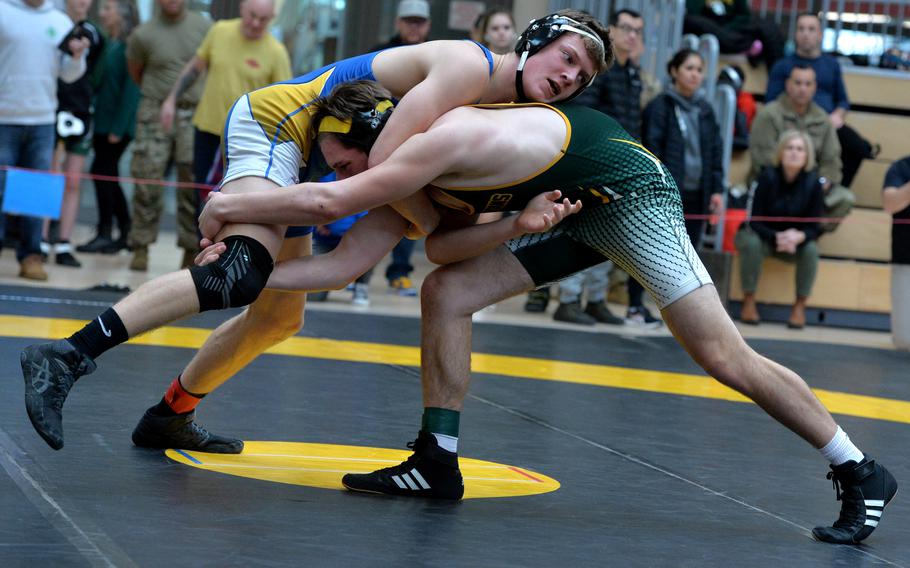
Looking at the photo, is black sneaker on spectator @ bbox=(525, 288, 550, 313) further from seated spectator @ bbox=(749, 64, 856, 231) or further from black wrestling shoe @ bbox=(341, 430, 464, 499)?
black wrestling shoe @ bbox=(341, 430, 464, 499)

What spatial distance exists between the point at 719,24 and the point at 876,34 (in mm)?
1580

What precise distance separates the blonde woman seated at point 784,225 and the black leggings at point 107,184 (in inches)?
172

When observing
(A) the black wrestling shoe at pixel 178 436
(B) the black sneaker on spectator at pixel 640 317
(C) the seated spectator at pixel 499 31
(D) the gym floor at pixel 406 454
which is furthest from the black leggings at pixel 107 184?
(A) the black wrestling shoe at pixel 178 436

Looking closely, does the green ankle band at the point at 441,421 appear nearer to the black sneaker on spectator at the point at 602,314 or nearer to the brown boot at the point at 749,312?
the black sneaker on spectator at the point at 602,314

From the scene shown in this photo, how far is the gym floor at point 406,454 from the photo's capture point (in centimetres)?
319

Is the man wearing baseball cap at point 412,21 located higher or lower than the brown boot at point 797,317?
higher

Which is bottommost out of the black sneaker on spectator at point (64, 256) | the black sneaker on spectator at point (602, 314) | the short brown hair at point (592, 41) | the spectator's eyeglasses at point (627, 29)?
Answer: the black sneaker on spectator at point (64, 256)

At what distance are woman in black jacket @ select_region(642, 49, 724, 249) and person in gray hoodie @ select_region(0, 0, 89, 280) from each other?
3.57m

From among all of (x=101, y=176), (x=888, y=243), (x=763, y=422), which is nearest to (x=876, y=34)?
(x=888, y=243)

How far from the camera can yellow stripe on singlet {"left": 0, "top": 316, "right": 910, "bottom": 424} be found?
624 centimetres

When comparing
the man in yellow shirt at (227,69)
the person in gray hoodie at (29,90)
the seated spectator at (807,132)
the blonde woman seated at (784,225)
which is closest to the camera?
the person in gray hoodie at (29,90)

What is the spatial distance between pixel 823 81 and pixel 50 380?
8138mm

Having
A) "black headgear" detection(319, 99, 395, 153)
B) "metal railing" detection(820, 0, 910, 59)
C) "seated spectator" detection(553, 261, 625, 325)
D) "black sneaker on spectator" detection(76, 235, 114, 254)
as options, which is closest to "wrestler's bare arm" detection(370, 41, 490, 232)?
"black headgear" detection(319, 99, 395, 153)

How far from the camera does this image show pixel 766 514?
12.8 feet
